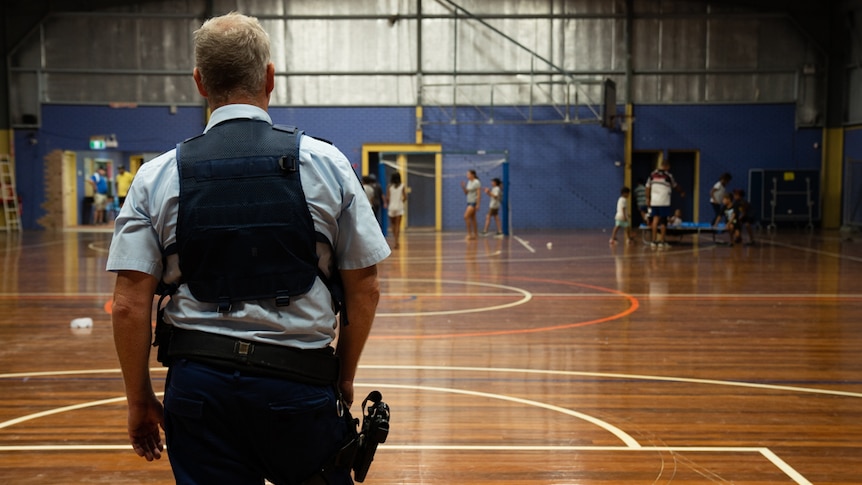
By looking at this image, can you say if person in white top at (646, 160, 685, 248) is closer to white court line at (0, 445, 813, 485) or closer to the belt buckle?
white court line at (0, 445, 813, 485)

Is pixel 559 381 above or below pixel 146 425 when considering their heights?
below

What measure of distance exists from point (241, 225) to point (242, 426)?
1.55ft

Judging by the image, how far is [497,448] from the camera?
4.88 metres

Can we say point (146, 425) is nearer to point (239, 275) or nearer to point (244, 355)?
point (244, 355)

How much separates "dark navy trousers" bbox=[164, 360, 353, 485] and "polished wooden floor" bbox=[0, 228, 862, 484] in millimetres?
2109

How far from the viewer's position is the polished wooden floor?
4.62 m

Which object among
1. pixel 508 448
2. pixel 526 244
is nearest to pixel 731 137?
pixel 526 244

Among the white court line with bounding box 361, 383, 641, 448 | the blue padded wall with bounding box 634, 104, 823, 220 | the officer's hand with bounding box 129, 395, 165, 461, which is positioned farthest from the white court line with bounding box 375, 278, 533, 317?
the blue padded wall with bounding box 634, 104, 823, 220

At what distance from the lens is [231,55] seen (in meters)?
2.29

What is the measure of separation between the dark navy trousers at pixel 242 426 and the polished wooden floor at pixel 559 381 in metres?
2.11

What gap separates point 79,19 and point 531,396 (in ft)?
80.3

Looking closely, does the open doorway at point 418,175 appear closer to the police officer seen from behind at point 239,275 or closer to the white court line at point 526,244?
the white court line at point 526,244

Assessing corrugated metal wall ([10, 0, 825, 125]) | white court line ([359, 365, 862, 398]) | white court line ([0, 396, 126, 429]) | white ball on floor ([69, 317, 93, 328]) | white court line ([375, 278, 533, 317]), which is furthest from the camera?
corrugated metal wall ([10, 0, 825, 125])

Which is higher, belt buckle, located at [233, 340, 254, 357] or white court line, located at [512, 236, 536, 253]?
belt buckle, located at [233, 340, 254, 357]
